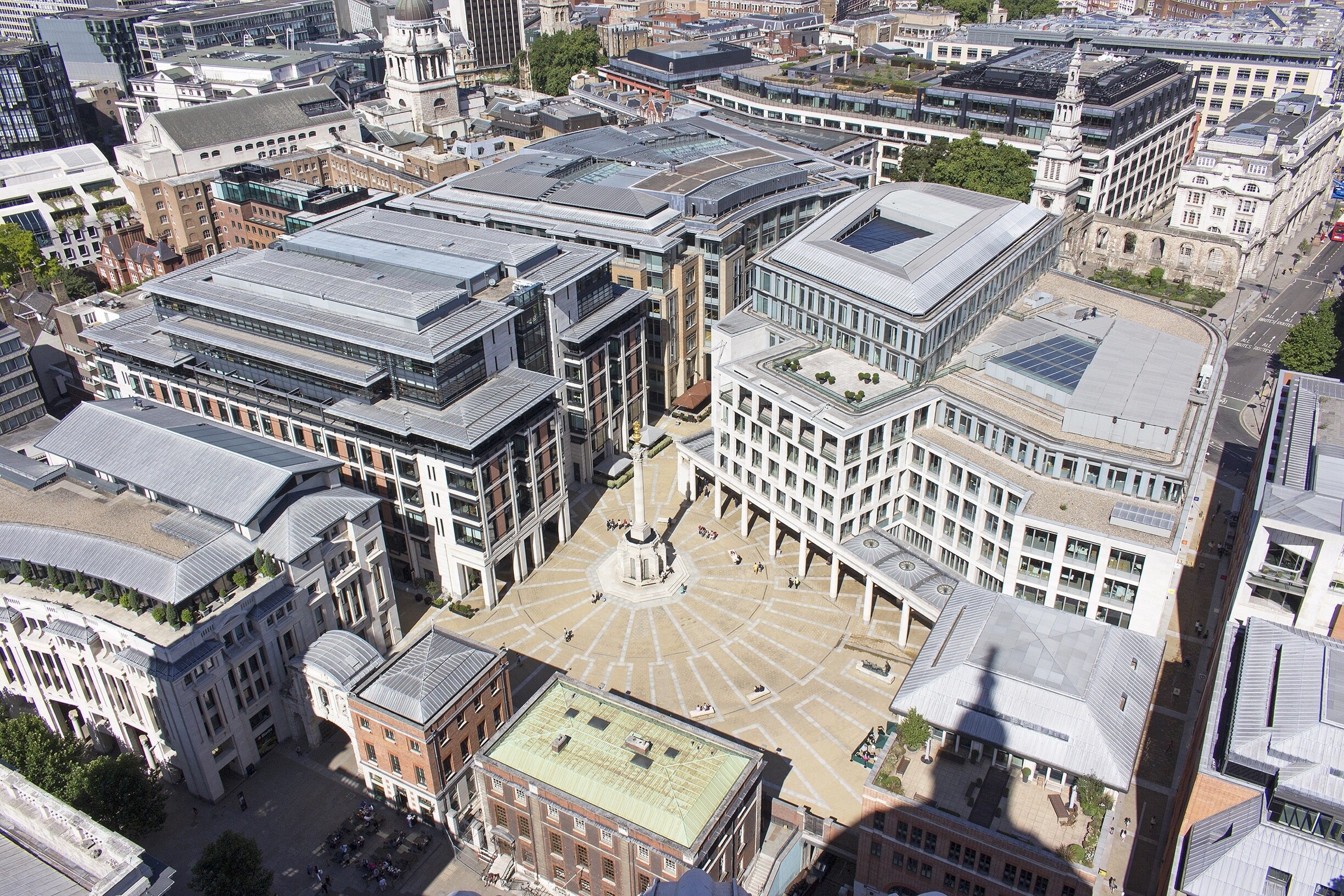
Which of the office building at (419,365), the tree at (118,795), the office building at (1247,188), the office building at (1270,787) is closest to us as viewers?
the office building at (1270,787)

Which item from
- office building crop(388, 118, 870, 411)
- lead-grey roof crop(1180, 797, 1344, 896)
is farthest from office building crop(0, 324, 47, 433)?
lead-grey roof crop(1180, 797, 1344, 896)

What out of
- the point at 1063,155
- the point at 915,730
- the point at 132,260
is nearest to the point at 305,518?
the point at 915,730

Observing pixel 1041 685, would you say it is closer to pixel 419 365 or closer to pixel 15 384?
pixel 419 365

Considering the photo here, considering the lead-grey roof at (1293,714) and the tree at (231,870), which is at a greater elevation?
the lead-grey roof at (1293,714)

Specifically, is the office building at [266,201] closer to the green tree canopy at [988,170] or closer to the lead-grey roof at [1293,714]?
the green tree canopy at [988,170]

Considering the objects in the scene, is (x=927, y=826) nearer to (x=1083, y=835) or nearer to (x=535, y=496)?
(x=1083, y=835)

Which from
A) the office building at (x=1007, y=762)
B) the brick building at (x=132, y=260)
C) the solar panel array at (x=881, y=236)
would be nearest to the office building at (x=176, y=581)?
the office building at (x=1007, y=762)

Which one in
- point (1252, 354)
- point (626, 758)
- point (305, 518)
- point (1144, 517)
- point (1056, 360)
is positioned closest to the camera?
point (626, 758)
